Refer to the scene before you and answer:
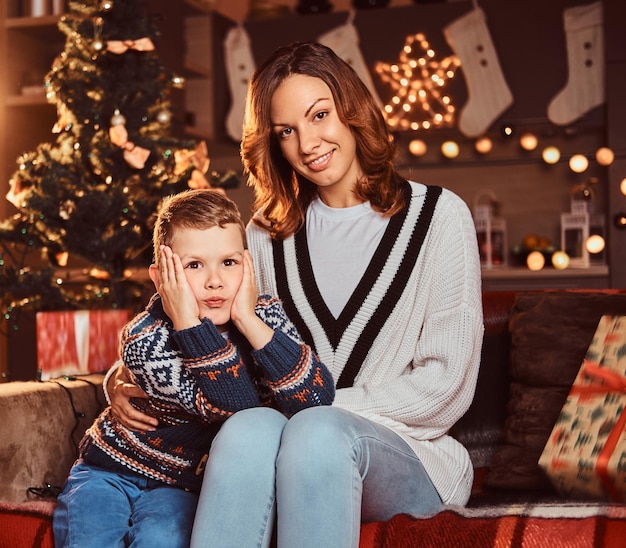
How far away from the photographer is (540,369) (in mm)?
1863

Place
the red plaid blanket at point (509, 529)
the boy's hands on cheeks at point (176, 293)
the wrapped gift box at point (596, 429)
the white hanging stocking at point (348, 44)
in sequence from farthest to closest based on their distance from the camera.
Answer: the white hanging stocking at point (348, 44)
the wrapped gift box at point (596, 429)
the boy's hands on cheeks at point (176, 293)
the red plaid blanket at point (509, 529)

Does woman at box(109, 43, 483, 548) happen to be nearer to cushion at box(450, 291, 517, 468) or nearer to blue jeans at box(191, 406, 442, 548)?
blue jeans at box(191, 406, 442, 548)

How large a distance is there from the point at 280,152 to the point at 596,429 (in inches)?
33.2

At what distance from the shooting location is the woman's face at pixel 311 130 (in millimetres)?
1728

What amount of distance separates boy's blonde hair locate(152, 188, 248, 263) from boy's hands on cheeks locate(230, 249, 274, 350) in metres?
0.09

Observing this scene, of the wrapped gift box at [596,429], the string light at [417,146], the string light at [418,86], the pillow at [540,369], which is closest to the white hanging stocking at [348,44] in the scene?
the string light at [418,86]

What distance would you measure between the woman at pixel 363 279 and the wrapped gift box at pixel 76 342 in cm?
81

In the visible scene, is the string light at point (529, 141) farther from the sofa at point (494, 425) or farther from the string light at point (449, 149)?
the sofa at point (494, 425)

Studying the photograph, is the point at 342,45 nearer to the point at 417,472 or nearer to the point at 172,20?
the point at 172,20

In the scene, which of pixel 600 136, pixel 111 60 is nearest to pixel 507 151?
pixel 600 136

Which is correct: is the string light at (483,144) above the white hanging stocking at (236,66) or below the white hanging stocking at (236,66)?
below

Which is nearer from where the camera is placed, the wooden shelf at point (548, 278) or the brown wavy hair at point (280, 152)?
the brown wavy hair at point (280, 152)

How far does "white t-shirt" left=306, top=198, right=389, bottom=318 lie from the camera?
5.83 ft

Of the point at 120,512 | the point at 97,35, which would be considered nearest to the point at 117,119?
the point at 97,35
